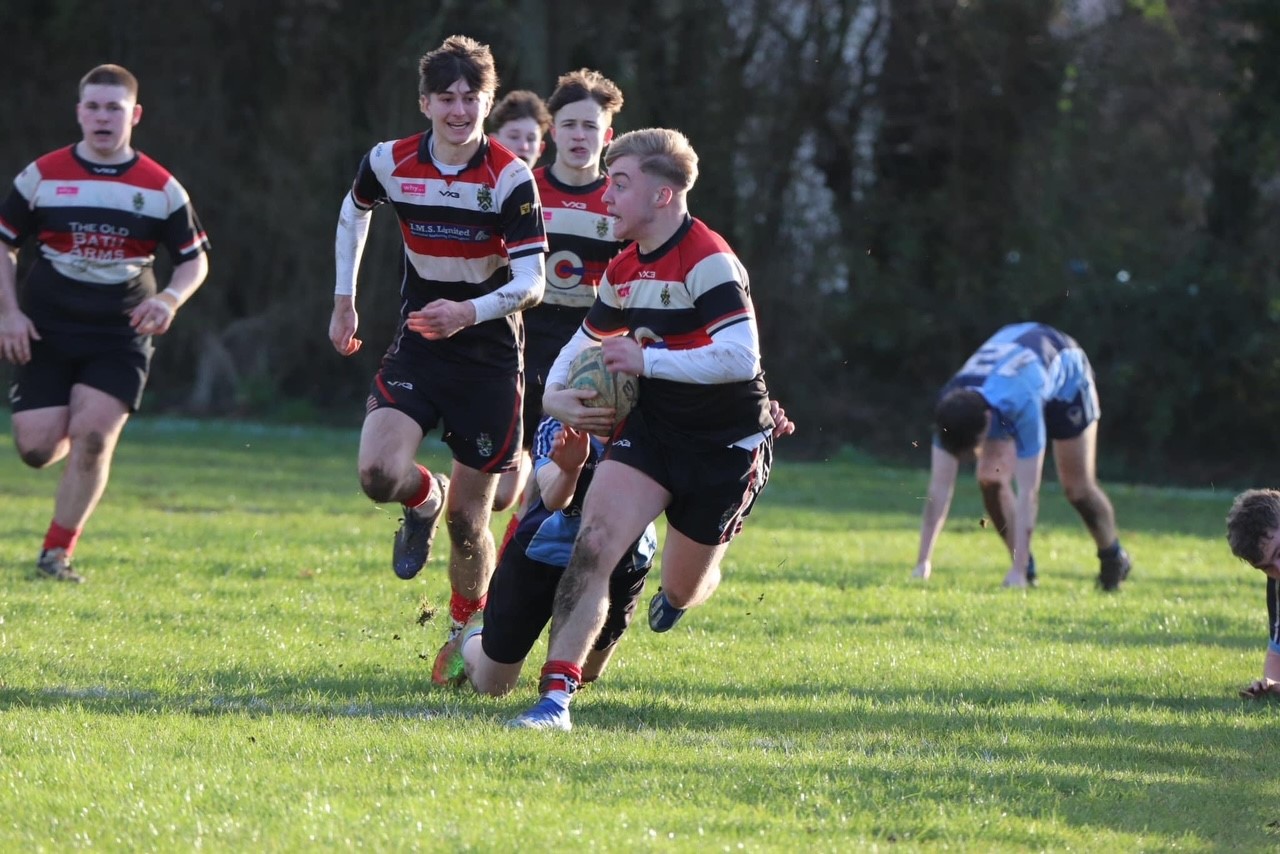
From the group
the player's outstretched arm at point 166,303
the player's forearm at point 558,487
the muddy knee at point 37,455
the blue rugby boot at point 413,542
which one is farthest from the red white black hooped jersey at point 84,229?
the player's forearm at point 558,487

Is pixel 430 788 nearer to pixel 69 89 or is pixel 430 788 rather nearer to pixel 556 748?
pixel 556 748

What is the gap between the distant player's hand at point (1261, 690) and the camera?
22.4 ft

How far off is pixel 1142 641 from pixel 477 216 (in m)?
3.99

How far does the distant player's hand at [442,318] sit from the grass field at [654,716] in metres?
1.36

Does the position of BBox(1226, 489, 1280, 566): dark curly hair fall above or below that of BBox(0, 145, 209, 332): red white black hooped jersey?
below

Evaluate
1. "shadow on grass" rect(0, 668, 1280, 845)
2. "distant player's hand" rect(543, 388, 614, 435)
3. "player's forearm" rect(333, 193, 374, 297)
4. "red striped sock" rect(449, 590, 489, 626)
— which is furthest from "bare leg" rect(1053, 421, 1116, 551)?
"distant player's hand" rect(543, 388, 614, 435)

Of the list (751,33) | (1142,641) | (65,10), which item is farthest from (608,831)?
(65,10)

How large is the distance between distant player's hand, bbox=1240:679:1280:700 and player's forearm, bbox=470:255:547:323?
3.25 metres

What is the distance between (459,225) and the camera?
23.2ft

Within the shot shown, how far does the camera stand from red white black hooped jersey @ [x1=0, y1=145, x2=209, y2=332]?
9.04 metres

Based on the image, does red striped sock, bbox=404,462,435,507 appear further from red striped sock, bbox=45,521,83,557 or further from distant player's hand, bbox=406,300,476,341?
red striped sock, bbox=45,521,83,557

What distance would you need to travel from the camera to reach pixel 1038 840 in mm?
4516

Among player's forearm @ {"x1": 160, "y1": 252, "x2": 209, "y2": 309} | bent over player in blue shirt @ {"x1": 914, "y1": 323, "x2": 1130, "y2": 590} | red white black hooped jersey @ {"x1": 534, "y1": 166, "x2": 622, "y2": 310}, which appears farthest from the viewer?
bent over player in blue shirt @ {"x1": 914, "y1": 323, "x2": 1130, "y2": 590}

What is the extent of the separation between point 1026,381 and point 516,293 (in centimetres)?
459
